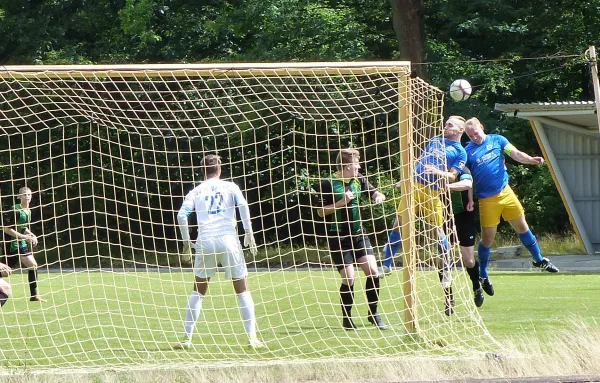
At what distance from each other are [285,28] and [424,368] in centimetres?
2275

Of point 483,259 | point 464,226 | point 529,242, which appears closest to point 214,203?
point 464,226

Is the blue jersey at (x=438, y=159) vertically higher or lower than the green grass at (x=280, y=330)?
higher

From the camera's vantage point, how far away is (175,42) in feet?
106

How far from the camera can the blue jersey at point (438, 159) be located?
976 centimetres

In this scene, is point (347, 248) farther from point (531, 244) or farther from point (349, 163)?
point (531, 244)

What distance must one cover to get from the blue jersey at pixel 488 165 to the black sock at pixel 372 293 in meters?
1.86

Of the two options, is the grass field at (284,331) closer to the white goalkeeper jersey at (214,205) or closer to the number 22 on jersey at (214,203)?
the white goalkeeper jersey at (214,205)

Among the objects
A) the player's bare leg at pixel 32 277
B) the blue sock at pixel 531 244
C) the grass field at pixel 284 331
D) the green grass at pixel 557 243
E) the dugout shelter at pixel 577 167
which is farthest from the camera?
the green grass at pixel 557 243

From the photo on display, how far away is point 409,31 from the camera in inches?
1056

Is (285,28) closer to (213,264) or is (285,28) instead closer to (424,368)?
(213,264)

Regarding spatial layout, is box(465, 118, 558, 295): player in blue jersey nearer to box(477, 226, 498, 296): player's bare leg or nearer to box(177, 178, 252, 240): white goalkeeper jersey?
box(477, 226, 498, 296): player's bare leg

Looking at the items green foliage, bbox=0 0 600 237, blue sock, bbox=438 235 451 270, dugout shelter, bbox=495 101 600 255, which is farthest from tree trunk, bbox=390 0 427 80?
blue sock, bbox=438 235 451 270

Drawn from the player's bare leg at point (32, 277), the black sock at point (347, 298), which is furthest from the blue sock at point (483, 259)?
the player's bare leg at point (32, 277)

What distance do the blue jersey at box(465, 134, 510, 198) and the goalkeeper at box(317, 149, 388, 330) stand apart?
1456mm
